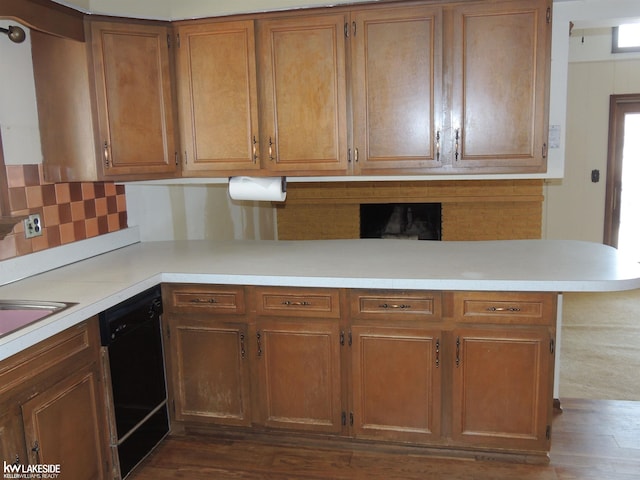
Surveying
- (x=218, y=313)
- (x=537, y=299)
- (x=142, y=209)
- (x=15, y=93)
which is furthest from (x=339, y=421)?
(x=15, y=93)

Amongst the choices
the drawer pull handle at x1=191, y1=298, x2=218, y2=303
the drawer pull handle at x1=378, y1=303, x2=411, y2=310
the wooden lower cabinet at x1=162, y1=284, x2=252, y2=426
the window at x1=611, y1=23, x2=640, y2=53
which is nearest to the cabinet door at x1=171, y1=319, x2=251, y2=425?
the wooden lower cabinet at x1=162, y1=284, x2=252, y2=426

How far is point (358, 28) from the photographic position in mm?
2650

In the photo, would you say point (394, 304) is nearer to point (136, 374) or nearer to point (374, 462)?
point (374, 462)

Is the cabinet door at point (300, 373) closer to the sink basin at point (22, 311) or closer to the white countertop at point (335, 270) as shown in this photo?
the white countertop at point (335, 270)

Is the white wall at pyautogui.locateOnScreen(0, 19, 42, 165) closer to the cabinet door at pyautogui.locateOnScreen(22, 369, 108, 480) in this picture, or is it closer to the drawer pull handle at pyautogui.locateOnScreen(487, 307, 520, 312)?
the cabinet door at pyautogui.locateOnScreen(22, 369, 108, 480)

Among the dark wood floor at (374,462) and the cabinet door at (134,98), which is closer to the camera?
the dark wood floor at (374,462)

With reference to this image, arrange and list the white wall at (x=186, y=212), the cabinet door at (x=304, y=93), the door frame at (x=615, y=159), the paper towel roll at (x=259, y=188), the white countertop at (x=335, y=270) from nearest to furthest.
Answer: the white countertop at (x=335, y=270), the cabinet door at (x=304, y=93), the paper towel roll at (x=259, y=188), the white wall at (x=186, y=212), the door frame at (x=615, y=159)

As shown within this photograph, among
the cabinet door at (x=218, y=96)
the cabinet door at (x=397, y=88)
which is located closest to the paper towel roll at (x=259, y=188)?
the cabinet door at (x=218, y=96)

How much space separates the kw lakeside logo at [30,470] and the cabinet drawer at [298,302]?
103cm

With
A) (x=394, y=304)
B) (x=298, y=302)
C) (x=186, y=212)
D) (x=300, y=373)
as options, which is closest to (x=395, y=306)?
(x=394, y=304)

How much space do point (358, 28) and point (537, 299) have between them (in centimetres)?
149

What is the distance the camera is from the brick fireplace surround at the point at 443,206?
5785mm

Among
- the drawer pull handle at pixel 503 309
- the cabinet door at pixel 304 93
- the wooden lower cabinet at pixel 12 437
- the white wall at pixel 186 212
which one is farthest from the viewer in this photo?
the white wall at pixel 186 212

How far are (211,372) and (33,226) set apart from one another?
1073 millimetres
